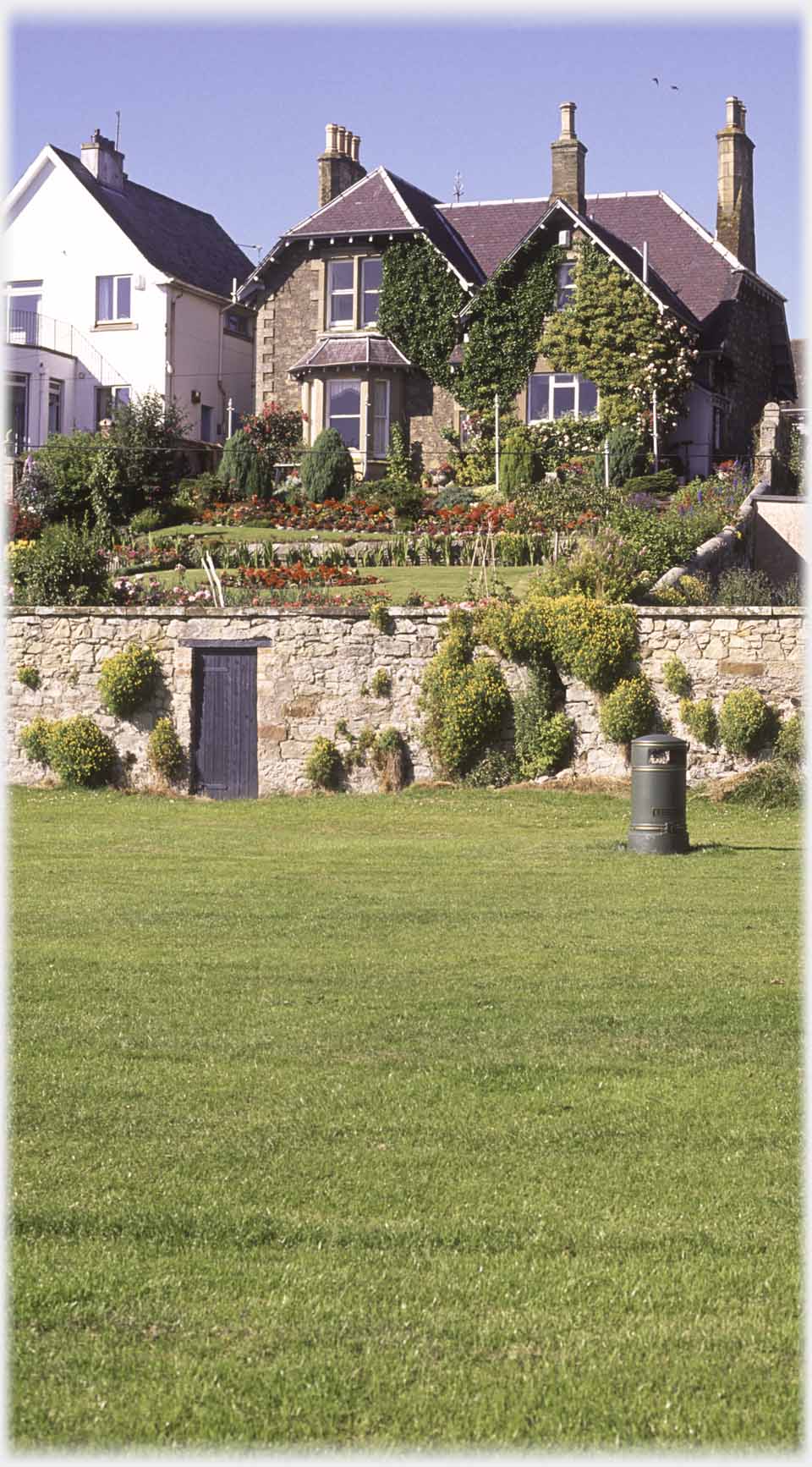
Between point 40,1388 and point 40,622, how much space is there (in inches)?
833

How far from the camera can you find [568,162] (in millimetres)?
46000

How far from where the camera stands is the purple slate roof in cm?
4500

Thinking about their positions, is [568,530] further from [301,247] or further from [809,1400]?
[809,1400]

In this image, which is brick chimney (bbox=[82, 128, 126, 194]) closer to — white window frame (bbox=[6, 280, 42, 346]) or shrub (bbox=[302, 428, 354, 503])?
white window frame (bbox=[6, 280, 42, 346])

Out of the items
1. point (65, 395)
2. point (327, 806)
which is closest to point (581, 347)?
point (65, 395)

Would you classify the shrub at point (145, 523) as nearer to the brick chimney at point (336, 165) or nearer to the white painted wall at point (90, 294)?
the white painted wall at point (90, 294)

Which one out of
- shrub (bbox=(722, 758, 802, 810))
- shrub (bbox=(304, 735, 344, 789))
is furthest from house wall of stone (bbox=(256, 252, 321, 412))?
shrub (bbox=(722, 758, 802, 810))

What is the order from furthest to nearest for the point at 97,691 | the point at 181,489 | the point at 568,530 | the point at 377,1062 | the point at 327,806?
the point at 181,489 → the point at 568,530 → the point at 97,691 → the point at 327,806 → the point at 377,1062

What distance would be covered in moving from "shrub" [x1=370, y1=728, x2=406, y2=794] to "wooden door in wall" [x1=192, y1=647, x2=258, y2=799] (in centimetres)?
197

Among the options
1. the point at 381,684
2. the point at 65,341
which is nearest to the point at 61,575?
the point at 381,684

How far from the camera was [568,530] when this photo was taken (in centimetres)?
3356

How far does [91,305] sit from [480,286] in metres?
12.0

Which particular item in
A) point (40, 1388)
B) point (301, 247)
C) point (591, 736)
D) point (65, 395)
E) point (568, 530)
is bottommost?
point (40, 1388)

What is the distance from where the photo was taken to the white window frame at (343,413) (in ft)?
149
